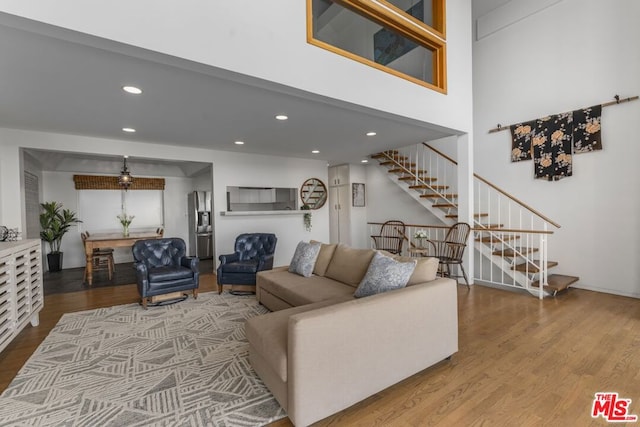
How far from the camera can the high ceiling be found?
2068mm

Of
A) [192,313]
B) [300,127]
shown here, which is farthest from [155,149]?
[192,313]

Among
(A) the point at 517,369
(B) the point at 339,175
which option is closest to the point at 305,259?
(A) the point at 517,369

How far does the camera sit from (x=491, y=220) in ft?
17.9

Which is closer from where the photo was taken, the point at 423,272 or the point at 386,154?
the point at 423,272

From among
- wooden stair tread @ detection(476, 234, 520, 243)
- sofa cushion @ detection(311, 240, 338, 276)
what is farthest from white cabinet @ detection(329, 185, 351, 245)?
sofa cushion @ detection(311, 240, 338, 276)

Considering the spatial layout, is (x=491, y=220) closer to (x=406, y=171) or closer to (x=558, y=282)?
(x=558, y=282)

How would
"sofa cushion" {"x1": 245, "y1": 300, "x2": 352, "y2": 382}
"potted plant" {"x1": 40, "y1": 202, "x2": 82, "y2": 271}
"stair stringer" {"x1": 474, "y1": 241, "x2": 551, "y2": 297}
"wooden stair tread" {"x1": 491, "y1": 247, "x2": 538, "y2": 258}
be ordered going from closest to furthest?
"sofa cushion" {"x1": 245, "y1": 300, "x2": 352, "y2": 382} < "stair stringer" {"x1": 474, "y1": 241, "x2": 551, "y2": 297} < "wooden stair tread" {"x1": 491, "y1": 247, "x2": 538, "y2": 258} < "potted plant" {"x1": 40, "y1": 202, "x2": 82, "y2": 271}

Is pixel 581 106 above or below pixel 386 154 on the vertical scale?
above

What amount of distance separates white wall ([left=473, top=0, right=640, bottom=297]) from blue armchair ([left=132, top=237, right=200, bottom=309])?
558cm

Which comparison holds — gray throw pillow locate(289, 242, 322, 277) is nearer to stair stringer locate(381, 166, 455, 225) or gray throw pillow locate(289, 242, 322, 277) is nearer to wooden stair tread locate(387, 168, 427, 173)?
Answer: stair stringer locate(381, 166, 455, 225)

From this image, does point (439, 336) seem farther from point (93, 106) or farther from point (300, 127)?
point (93, 106)

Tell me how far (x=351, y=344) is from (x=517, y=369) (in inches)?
59.2

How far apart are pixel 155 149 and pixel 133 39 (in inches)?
A: 139

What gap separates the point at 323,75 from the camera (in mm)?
2771
